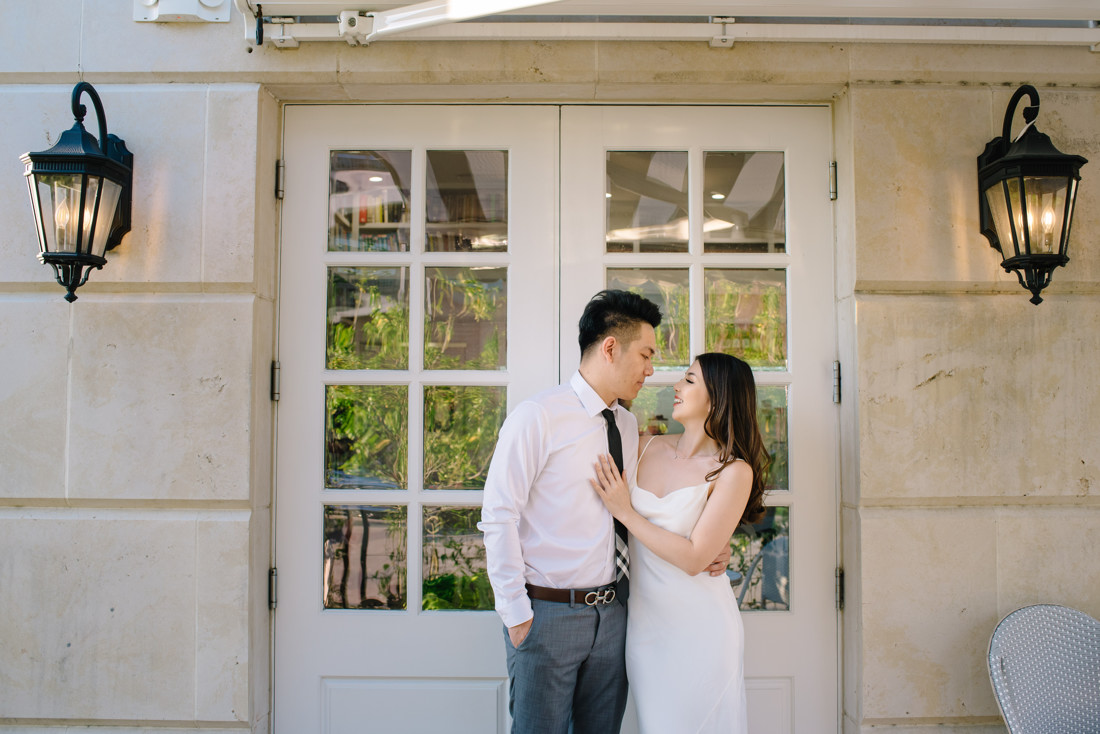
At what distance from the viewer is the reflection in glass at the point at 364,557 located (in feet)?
8.64

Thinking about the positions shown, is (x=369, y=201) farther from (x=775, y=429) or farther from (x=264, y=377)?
(x=775, y=429)

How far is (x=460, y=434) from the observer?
8.74 feet

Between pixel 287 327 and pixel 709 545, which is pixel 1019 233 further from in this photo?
pixel 287 327

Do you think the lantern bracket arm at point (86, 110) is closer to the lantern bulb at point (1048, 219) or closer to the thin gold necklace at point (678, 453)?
the thin gold necklace at point (678, 453)

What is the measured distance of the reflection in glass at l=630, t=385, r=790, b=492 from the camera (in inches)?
104

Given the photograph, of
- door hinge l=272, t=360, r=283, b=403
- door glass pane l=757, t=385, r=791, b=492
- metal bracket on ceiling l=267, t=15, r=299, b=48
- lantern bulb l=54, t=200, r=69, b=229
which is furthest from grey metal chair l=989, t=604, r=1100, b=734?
lantern bulb l=54, t=200, r=69, b=229

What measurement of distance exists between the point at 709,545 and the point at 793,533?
72cm

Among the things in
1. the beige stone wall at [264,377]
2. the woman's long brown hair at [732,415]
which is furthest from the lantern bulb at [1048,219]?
the woman's long brown hair at [732,415]

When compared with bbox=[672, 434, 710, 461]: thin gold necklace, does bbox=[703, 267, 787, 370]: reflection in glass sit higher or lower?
higher

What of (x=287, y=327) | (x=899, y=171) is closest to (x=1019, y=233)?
(x=899, y=171)

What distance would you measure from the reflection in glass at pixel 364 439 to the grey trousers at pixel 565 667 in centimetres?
85

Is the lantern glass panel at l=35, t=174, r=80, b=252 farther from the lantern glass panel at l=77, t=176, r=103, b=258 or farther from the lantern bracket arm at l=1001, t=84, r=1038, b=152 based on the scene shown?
the lantern bracket arm at l=1001, t=84, r=1038, b=152

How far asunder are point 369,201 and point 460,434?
1013 mm

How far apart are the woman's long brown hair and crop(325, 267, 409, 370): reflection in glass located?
4.01 feet
